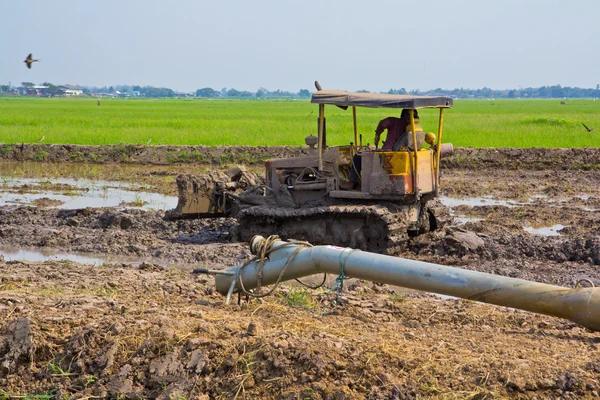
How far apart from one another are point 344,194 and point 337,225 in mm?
503

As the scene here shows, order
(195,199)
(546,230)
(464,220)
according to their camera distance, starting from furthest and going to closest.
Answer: (464,220) < (546,230) < (195,199)

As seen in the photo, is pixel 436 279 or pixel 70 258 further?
pixel 70 258

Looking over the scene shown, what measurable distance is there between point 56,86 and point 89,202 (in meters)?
166

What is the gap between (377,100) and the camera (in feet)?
37.8

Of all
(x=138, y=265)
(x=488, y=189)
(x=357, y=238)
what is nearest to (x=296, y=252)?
(x=138, y=265)

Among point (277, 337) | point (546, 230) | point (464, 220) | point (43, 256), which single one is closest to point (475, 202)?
point (464, 220)

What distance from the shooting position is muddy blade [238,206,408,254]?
1188 centimetres

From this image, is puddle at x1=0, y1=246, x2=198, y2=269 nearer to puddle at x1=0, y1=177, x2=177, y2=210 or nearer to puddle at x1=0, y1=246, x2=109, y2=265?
puddle at x1=0, y1=246, x2=109, y2=265

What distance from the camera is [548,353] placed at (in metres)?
5.65

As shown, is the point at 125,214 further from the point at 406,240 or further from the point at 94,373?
the point at 94,373

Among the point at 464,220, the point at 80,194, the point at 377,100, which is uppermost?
the point at 377,100

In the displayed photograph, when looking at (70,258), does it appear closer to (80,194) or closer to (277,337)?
(277,337)

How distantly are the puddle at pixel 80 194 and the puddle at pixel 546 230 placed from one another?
24.1ft

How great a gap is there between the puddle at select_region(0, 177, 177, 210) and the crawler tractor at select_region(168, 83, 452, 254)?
348cm
